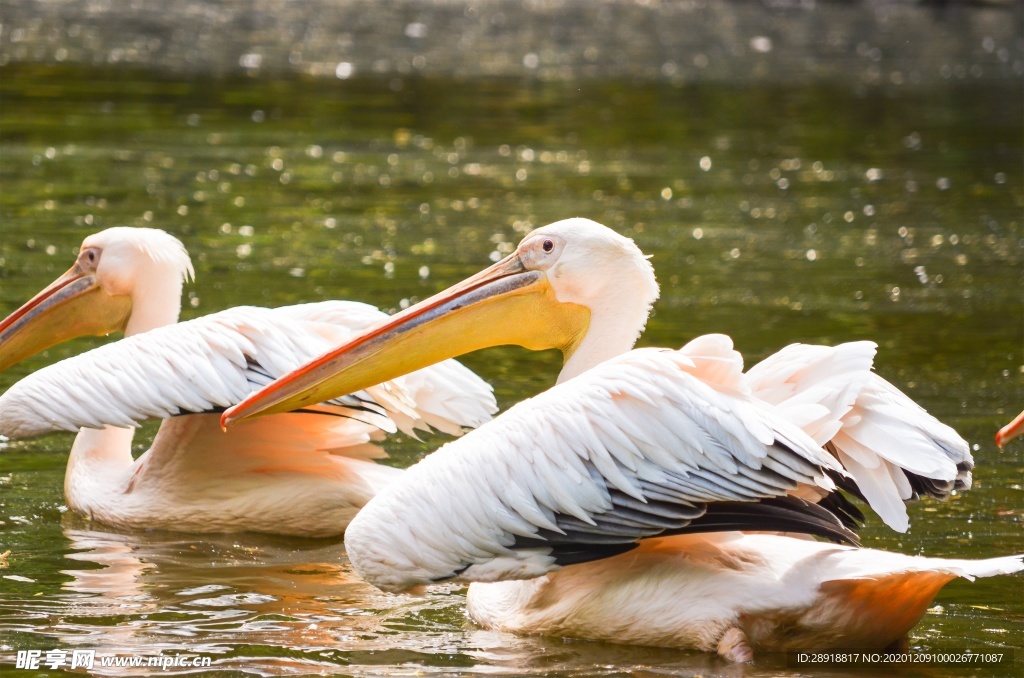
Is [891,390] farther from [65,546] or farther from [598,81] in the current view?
[598,81]

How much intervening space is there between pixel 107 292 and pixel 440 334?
1853 mm

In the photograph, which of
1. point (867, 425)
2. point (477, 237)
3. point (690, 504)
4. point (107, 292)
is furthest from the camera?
point (477, 237)

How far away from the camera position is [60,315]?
5629mm

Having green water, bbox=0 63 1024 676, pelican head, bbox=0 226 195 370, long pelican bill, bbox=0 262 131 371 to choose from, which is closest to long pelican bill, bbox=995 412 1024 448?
green water, bbox=0 63 1024 676

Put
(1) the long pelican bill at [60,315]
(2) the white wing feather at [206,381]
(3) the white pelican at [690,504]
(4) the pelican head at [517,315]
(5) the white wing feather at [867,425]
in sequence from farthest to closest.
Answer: (1) the long pelican bill at [60,315], (2) the white wing feather at [206,381], (4) the pelican head at [517,315], (5) the white wing feather at [867,425], (3) the white pelican at [690,504]

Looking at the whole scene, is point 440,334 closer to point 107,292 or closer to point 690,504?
point 690,504

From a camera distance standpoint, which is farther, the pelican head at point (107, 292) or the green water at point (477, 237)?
the pelican head at point (107, 292)

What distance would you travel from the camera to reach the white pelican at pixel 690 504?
3.59 m

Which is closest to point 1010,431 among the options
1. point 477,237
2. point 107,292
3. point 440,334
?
point 440,334

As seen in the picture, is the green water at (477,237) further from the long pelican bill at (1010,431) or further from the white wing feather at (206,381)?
the long pelican bill at (1010,431)

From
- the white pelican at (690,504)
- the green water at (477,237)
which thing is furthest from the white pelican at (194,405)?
the white pelican at (690,504)

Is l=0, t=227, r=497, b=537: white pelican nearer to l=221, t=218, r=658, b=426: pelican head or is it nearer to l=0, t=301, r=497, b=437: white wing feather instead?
l=0, t=301, r=497, b=437: white wing feather

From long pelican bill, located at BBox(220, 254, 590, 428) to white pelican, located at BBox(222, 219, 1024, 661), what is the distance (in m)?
0.42

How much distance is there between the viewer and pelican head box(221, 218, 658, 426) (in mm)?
4164
